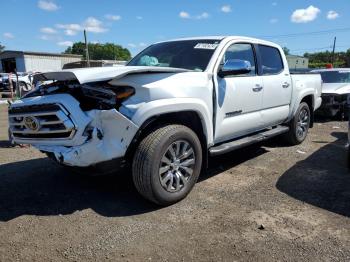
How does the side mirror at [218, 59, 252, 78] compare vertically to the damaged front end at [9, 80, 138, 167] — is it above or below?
above

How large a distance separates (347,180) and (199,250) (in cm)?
276

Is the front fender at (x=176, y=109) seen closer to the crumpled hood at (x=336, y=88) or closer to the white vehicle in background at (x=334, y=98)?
the white vehicle in background at (x=334, y=98)

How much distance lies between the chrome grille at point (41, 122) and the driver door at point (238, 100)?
Result: 1.88 meters

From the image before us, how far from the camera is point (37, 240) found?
3.46 m

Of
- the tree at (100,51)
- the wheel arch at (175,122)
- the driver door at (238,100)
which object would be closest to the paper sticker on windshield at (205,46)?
the driver door at (238,100)

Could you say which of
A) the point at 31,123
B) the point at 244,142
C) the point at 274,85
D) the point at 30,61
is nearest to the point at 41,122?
the point at 31,123

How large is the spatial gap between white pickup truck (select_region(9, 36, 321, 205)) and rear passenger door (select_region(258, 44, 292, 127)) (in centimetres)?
22

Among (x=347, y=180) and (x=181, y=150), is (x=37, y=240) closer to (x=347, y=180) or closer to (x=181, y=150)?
(x=181, y=150)

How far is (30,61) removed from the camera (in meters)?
44.0

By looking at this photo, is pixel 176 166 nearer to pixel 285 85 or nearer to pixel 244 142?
pixel 244 142

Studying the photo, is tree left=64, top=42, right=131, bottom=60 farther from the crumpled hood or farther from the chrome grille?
the chrome grille

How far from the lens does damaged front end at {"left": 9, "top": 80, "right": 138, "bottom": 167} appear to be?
3619 mm

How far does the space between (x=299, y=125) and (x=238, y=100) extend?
267cm

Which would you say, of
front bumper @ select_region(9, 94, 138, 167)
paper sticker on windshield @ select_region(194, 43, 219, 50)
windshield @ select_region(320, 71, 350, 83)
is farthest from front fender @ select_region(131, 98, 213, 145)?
windshield @ select_region(320, 71, 350, 83)
